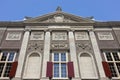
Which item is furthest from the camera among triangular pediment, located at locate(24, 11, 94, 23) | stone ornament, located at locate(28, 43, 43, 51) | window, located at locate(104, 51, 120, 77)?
triangular pediment, located at locate(24, 11, 94, 23)

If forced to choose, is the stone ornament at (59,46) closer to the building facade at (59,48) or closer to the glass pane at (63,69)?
the building facade at (59,48)

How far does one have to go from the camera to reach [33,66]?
1638cm

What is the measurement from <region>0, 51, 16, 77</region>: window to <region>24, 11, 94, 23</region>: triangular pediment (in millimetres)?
4765

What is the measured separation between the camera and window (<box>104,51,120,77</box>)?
52.8 ft

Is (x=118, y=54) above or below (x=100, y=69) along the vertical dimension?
above

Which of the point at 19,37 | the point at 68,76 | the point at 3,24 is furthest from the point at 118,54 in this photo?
the point at 3,24

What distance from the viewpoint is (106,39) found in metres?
19.5

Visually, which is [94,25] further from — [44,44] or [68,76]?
[68,76]

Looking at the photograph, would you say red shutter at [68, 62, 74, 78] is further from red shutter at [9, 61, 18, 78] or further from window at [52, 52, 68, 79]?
red shutter at [9, 61, 18, 78]

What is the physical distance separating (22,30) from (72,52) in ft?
21.2

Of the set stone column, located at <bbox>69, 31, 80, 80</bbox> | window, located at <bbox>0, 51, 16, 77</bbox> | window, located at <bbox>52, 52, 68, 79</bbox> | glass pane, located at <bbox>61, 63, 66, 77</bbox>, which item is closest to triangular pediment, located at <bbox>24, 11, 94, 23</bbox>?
stone column, located at <bbox>69, 31, 80, 80</bbox>

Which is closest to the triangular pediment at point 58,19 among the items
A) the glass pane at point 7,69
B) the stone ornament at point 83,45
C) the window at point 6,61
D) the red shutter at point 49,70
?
the stone ornament at point 83,45

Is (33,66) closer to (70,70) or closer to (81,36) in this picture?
(70,70)

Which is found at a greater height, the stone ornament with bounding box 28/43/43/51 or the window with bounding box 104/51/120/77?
the stone ornament with bounding box 28/43/43/51
